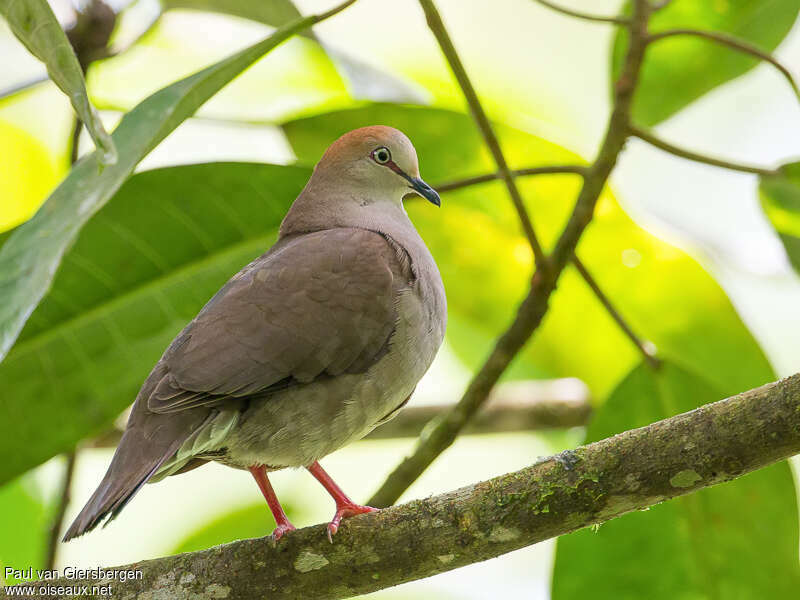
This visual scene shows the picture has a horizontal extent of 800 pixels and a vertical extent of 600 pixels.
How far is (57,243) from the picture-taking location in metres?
1.94

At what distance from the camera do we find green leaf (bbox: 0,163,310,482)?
3230mm

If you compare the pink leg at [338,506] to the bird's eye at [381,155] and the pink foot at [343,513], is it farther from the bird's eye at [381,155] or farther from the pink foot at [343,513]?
the bird's eye at [381,155]

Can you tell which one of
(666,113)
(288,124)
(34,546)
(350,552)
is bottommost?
(34,546)

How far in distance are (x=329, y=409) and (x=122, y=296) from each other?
0.94 m

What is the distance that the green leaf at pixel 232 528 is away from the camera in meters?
4.73

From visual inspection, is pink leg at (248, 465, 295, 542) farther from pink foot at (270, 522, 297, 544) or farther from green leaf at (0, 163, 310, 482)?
green leaf at (0, 163, 310, 482)

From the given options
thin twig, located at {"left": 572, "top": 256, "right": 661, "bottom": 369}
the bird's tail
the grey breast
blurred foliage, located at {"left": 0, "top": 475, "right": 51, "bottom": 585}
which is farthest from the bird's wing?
blurred foliage, located at {"left": 0, "top": 475, "right": 51, "bottom": 585}

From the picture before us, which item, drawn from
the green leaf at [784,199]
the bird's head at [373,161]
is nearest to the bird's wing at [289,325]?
the bird's head at [373,161]

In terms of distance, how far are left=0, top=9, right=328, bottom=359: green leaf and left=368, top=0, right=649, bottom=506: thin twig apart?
3.87ft

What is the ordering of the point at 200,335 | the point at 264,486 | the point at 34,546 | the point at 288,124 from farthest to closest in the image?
the point at 34,546 < the point at 288,124 < the point at 264,486 < the point at 200,335

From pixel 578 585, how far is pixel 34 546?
2.65 meters

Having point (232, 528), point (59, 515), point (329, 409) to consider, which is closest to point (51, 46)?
point (329, 409)

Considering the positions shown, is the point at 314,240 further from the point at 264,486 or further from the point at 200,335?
the point at 264,486

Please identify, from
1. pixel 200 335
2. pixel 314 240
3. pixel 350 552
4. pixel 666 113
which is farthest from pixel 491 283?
pixel 350 552
